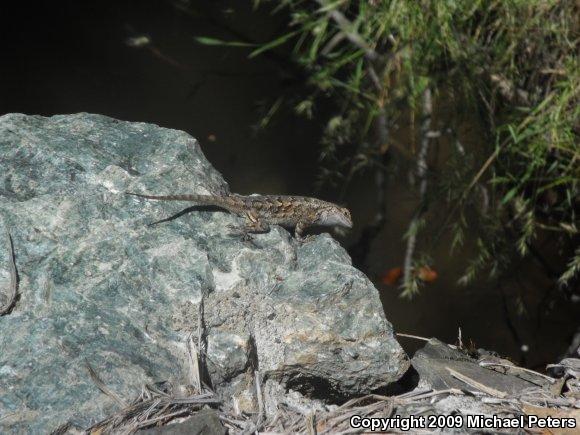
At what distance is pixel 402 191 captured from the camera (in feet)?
23.4

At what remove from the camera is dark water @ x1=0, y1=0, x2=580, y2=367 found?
19.8 ft

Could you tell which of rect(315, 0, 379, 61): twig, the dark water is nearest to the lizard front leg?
rect(315, 0, 379, 61): twig

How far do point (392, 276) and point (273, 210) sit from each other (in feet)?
10.1

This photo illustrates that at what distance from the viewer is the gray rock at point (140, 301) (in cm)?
262

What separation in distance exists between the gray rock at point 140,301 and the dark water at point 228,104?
291 centimetres

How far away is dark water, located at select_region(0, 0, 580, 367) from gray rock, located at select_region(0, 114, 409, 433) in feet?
9.53

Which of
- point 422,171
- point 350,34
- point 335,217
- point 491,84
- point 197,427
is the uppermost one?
point 491,84

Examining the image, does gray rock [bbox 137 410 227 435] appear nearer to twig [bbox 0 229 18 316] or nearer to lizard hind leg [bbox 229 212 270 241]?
twig [bbox 0 229 18 316]

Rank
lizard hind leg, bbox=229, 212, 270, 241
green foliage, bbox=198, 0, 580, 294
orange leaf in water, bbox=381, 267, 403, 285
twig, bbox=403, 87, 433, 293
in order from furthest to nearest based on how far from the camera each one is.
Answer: orange leaf in water, bbox=381, 267, 403, 285 < twig, bbox=403, 87, 433, 293 < green foliage, bbox=198, 0, 580, 294 < lizard hind leg, bbox=229, 212, 270, 241

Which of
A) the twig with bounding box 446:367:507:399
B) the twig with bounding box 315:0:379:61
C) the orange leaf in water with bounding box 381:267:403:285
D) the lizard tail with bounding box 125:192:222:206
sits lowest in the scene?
the orange leaf in water with bounding box 381:267:403:285

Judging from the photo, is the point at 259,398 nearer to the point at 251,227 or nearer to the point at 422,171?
the point at 251,227

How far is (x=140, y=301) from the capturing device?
2.84 m

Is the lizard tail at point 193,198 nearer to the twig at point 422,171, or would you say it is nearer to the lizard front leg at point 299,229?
the lizard front leg at point 299,229

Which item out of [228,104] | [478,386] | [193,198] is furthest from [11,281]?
[228,104]
